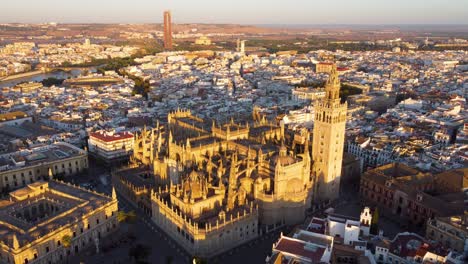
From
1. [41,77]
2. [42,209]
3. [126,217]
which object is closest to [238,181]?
[126,217]

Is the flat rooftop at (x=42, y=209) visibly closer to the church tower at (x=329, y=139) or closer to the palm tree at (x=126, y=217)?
the palm tree at (x=126, y=217)

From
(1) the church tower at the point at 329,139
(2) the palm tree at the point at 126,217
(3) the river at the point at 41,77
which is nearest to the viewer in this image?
(2) the palm tree at the point at 126,217

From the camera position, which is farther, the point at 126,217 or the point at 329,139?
the point at 329,139

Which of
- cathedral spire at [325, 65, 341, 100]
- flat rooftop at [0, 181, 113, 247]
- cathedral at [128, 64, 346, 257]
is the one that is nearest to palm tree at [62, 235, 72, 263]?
flat rooftop at [0, 181, 113, 247]

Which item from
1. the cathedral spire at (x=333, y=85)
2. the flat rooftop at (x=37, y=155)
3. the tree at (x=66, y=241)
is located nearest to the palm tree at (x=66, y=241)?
the tree at (x=66, y=241)

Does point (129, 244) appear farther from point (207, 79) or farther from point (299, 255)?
point (207, 79)

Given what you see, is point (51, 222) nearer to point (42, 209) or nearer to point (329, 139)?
point (42, 209)

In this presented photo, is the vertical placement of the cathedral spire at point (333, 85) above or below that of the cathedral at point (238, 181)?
above

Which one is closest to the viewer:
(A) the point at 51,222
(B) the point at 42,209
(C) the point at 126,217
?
(A) the point at 51,222

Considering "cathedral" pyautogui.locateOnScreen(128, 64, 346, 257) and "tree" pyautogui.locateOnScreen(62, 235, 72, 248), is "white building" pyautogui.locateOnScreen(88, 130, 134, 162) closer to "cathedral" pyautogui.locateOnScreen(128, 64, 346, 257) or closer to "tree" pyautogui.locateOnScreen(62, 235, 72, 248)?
"cathedral" pyautogui.locateOnScreen(128, 64, 346, 257)
